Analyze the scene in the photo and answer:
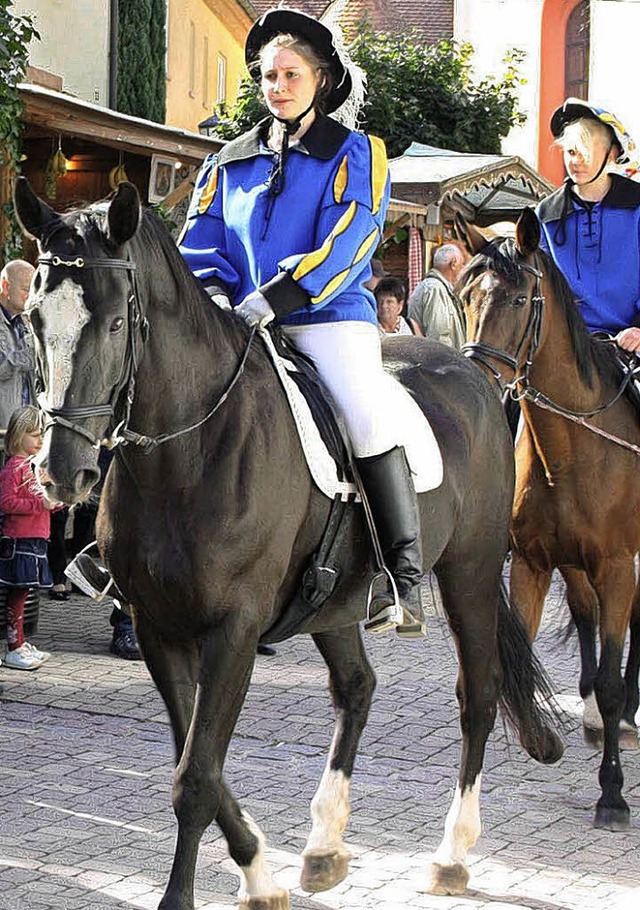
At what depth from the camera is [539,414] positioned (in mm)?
7234

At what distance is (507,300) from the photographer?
6941 mm

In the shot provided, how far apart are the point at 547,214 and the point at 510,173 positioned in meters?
11.7

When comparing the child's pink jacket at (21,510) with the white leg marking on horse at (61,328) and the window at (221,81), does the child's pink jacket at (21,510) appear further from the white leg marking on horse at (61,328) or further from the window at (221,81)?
the window at (221,81)

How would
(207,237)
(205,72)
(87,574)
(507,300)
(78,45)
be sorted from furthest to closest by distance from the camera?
(205,72), (78,45), (507,300), (207,237), (87,574)

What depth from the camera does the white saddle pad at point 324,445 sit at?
5.21 metres

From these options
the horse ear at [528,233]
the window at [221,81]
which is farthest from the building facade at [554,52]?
the horse ear at [528,233]

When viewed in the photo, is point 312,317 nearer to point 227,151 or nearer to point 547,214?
point 227,151

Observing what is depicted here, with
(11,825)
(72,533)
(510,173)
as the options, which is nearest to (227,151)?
(11,825)

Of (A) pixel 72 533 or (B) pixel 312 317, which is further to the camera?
(A) pixel 72 533

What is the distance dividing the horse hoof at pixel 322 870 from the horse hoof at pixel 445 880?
29 cm

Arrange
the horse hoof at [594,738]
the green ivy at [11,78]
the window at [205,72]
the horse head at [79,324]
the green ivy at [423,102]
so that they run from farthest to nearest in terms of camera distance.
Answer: the window at [205,72] → the green ivy at [423,102] → the green ivy at [11,78] → the horse hoof at [594,738] → the horse head at [79,324]

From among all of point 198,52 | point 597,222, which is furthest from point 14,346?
point 198,52

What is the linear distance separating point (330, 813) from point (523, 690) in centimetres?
112

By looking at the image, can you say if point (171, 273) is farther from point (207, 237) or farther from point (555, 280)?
point (555, 280)
